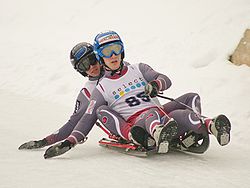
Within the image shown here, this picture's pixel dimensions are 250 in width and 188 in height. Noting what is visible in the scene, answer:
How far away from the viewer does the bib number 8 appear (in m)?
4.29

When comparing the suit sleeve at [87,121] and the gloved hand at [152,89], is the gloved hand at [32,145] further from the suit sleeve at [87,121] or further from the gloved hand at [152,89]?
the gloved hand at [152,89]

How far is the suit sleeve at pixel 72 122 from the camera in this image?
4602mm

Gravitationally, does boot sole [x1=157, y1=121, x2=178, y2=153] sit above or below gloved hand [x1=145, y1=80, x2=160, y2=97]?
below

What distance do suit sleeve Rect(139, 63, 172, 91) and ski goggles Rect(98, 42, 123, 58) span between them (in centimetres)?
38

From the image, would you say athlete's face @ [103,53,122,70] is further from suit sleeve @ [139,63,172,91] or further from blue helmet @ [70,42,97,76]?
blue helmet @ [70,42,97,76]

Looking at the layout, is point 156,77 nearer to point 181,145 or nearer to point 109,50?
point 109,50

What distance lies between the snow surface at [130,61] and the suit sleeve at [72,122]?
23 cm

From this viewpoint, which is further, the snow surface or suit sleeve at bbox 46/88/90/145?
suit sleeve at bbox 46/88/90/145

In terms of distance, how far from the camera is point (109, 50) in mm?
4324

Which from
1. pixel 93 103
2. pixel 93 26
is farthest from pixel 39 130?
pixel 93 26

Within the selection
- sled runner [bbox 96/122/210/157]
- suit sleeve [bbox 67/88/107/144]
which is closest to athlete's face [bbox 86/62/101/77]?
suit sleeve [bbox 67/88/107/144]

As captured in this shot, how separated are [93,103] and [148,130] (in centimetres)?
79

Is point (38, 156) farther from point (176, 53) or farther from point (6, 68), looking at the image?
point (6, 68)

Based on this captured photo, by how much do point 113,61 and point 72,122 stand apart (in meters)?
0.85
